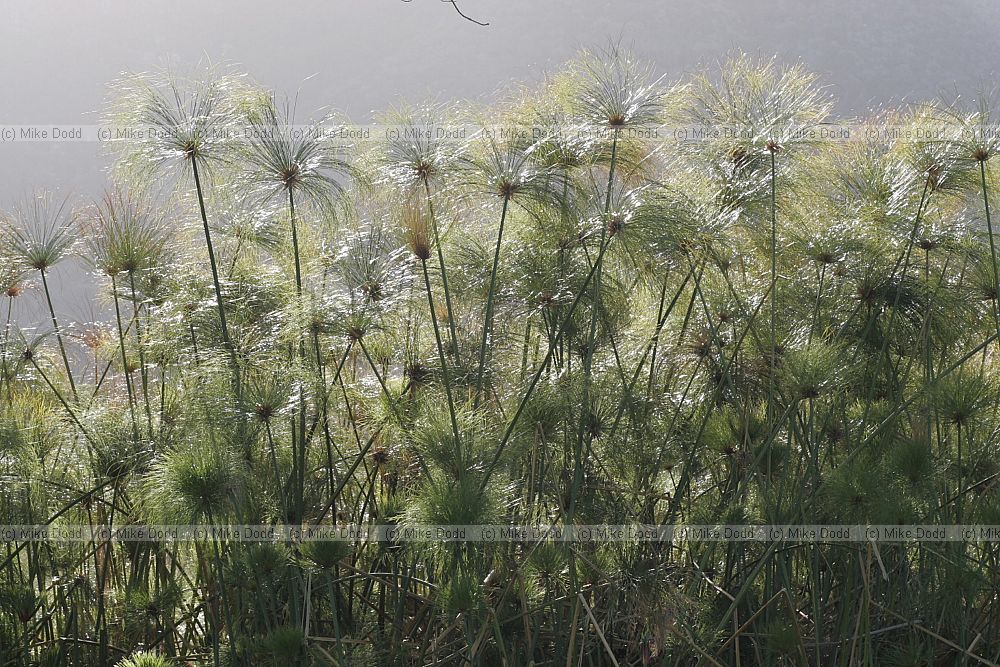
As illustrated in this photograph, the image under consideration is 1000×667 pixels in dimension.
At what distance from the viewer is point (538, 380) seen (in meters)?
3.23

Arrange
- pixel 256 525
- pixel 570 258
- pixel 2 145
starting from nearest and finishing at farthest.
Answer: pixel 256 525 < pixel 570 258 < pixel 2 145

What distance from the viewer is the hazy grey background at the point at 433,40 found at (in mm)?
20531

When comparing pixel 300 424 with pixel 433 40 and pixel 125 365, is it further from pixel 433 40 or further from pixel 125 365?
pixel 433 40

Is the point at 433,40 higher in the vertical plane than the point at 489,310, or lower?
higher

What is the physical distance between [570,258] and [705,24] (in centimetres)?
2085

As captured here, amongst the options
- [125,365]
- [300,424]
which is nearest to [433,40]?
[125,365]

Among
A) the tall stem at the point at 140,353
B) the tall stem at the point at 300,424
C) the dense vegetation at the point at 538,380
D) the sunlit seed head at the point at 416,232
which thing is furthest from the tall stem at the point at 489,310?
the tall stem at the point at 140,353

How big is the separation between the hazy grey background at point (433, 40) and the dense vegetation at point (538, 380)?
52.0ft

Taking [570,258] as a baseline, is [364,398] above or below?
below

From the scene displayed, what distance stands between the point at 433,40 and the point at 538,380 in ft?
60.7

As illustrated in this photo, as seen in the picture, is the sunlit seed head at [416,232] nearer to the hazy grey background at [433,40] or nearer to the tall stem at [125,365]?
the tall stem at [125,365]

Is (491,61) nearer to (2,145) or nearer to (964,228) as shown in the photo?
(2,145)

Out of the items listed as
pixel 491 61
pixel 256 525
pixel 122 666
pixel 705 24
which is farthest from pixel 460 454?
pixel 705 24

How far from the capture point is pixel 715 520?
3.17m
